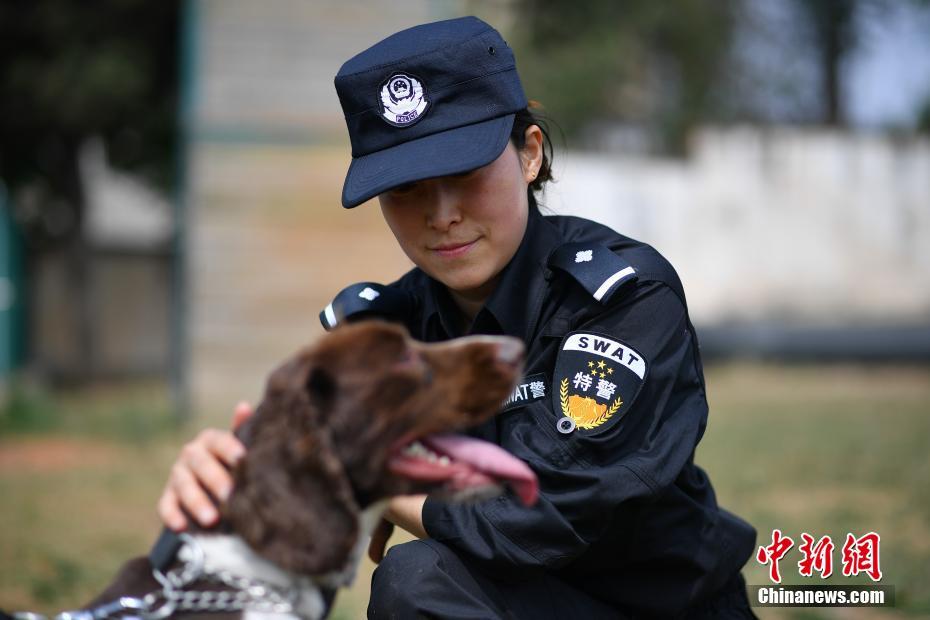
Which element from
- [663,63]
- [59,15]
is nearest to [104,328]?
[59,15]

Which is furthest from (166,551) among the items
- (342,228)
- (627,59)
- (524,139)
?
(627,59)

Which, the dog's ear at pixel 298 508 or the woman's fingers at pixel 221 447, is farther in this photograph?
the woman's fingers at pixel 221 447

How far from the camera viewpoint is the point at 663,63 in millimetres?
21750

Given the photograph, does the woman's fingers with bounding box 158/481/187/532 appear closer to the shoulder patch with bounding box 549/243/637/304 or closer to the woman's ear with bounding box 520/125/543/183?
the shoulder patch with bounding box 549/243/637/304

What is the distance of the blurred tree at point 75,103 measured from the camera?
14578 millimetres

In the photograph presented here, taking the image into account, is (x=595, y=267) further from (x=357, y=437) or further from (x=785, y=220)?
(x=785, y=220)

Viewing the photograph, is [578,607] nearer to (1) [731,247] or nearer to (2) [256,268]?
(2) [256,268]

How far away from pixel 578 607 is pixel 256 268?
26.4 ft

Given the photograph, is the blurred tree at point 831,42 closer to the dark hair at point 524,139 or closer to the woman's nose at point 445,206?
the dark hair at point 524,139

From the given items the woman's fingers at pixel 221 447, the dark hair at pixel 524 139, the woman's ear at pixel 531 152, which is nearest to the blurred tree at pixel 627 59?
the dark hair at pixel 524 139

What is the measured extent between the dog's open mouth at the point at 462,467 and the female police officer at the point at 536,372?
17 cm

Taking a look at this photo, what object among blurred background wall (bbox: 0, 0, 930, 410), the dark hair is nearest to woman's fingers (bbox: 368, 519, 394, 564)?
the dark hair

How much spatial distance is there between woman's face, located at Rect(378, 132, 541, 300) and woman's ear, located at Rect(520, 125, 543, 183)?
0.08 meters

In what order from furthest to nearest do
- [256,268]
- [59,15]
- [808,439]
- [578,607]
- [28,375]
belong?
1. [59,15]
2. [28,375]
3. [256,268]
4. [808,439]
5. [578,607]
